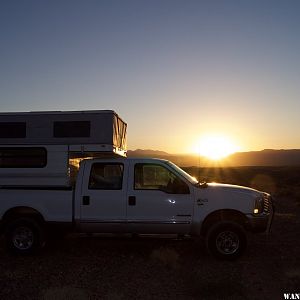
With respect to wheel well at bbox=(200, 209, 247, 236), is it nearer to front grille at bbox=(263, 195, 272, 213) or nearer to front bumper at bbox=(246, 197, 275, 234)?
front bumper at bbox=(246, 197, 275, 234)

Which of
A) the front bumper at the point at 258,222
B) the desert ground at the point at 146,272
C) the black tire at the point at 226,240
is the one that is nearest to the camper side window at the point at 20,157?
the desert ground at the point at 146,272

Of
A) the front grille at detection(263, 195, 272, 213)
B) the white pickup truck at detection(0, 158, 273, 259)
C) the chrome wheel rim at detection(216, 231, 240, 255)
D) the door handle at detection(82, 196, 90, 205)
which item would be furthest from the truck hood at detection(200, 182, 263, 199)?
the door handle at detection(82, 196, 90, 205)

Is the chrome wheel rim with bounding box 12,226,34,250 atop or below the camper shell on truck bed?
below

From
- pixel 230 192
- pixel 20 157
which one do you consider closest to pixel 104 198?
pixel 20 157

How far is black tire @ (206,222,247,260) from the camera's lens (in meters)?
8.73

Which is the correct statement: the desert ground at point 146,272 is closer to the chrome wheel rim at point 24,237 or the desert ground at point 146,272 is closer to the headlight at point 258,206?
the chrome wheel rim at point 24,237

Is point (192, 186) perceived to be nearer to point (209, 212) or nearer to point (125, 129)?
point (209, 212)

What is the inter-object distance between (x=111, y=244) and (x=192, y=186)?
2848 mm

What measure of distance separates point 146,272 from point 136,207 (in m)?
1.40

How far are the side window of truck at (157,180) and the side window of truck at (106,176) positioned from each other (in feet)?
1.14

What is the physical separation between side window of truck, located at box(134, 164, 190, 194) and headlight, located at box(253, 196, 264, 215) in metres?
1.37

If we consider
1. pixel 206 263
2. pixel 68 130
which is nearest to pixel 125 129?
pixel 68 130

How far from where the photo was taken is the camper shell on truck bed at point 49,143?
9.11 meters

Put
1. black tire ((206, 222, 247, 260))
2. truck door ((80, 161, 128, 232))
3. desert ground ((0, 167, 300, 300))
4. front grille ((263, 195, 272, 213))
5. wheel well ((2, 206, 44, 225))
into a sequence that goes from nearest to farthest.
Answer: desert ground ((0, 167, 300, 300)) → black tire ((206, 222, 247, 260)) → truck door ((80, 161, 128, 232)) → front grille ((263, 195, 272, 213)) → wheel well ((2, 206, 44, 225))
